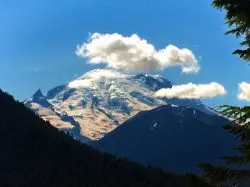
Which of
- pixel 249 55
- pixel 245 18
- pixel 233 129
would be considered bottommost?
pixel 233 129

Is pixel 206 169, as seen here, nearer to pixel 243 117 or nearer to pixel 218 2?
pixel 243 117

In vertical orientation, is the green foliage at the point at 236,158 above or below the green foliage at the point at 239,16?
below

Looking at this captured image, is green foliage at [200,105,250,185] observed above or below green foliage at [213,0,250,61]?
below

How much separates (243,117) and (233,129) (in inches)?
17.6

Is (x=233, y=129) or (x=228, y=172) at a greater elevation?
(x=233, y=129)

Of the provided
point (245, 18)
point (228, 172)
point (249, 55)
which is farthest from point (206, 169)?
point (245, 18)

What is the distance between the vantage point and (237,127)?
15.5 metres

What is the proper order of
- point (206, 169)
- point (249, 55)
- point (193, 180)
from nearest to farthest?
point (193, 180) → point (206, 169) → point (249, 55)

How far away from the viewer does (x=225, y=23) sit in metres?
17.4

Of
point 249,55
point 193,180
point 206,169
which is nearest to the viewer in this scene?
point 193,180

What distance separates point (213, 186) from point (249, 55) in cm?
435

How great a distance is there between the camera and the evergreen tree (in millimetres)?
14383

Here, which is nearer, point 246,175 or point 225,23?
point 246,175

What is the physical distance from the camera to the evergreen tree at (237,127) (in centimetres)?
1438
